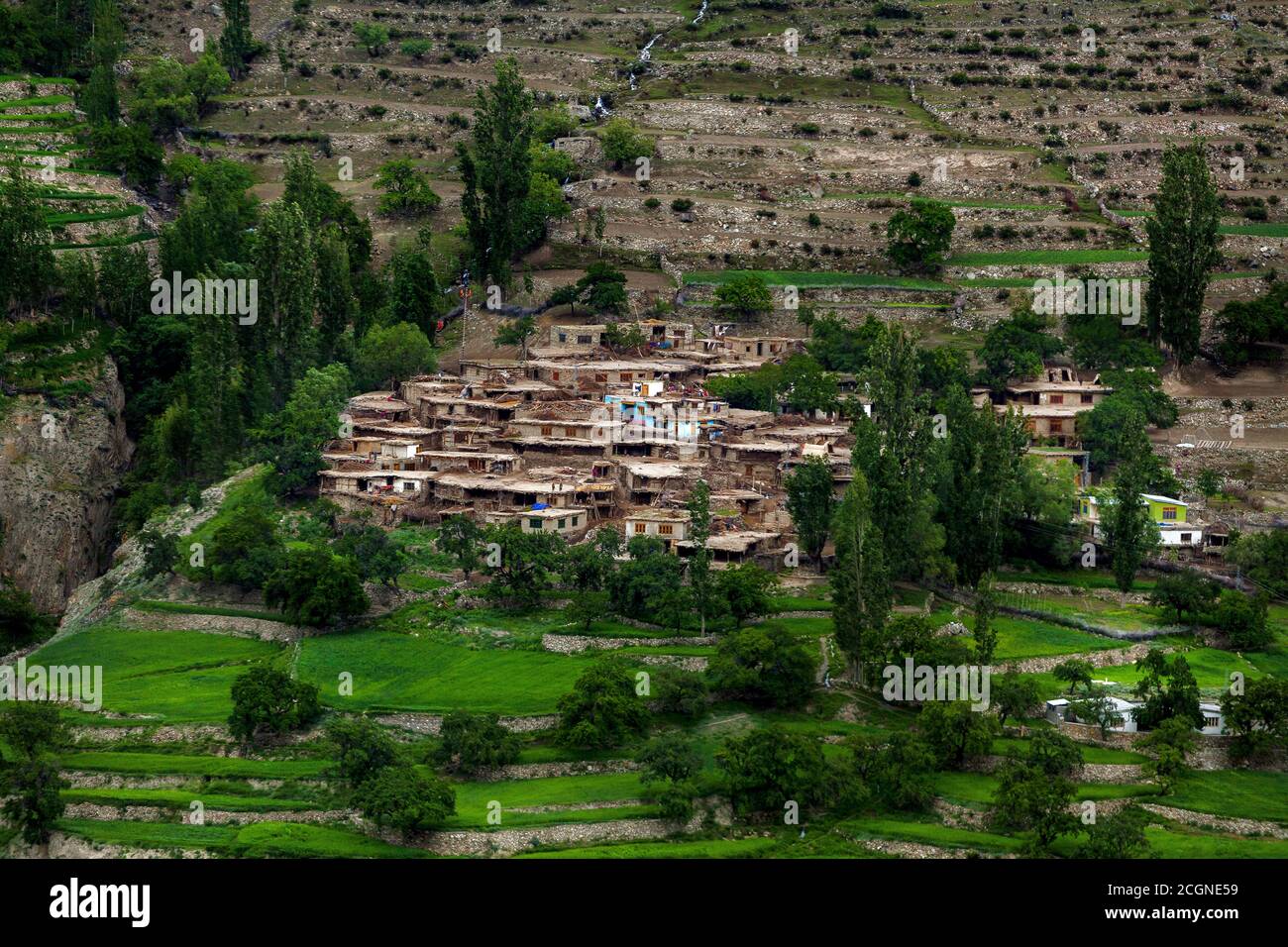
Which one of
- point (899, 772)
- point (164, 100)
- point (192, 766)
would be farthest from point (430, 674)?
point (164, 100)

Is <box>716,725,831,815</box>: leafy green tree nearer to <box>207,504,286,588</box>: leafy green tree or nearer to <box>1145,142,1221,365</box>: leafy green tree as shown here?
<box>207,504,286,588</box>: leafy green tree

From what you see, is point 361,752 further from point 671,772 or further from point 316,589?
point 316,589

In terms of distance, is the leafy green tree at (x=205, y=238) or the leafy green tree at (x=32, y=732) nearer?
the leafy green tree at (x=32, y=732)

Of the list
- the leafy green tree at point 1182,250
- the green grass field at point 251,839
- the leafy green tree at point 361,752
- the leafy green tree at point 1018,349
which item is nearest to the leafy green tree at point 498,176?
the leafy green tree at point 1018,349

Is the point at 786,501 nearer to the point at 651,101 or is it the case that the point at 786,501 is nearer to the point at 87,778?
the point at 87,778

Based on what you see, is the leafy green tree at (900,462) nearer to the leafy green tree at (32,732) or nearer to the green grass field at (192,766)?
the green grass field at (192,766)

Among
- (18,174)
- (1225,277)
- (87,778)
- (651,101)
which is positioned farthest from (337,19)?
(87,778)
